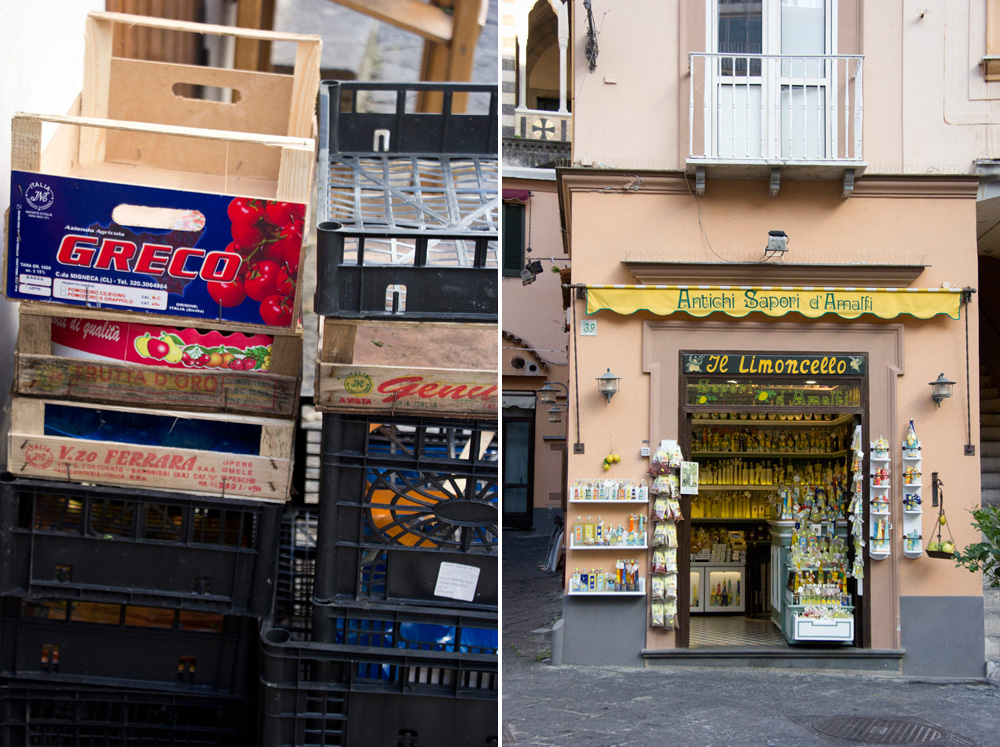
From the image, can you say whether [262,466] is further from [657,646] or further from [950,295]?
[950,295]

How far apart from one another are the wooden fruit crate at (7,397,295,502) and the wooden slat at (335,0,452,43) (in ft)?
6.18

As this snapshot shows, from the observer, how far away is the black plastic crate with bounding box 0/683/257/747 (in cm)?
413

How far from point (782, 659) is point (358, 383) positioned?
4914 mm

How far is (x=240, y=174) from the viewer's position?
4777mm

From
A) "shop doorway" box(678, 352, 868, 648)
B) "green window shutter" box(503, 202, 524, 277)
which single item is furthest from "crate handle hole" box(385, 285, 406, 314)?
"green window shutter" box(503, 202, 524, 277)

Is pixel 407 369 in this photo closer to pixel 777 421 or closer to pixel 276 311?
pixel 276 311

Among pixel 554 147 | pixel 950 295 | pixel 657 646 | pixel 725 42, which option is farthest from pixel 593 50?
pixel 554 147

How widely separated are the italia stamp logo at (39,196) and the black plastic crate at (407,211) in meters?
0.98

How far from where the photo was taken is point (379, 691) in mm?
3865

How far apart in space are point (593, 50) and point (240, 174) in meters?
3.66

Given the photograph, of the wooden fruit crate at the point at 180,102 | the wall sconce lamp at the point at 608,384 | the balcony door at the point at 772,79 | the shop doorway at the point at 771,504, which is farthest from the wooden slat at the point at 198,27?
the shop doorway at the point at 771,504

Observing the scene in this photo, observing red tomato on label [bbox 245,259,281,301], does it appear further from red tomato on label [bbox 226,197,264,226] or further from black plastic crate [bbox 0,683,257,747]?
black plastic crate [bbox 0,683,257,747]

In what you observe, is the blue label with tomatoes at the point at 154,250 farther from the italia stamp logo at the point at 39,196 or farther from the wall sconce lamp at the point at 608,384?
the wall sconce lamp at the point at 608,384

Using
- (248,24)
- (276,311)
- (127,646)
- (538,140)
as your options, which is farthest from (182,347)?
(538,140)
